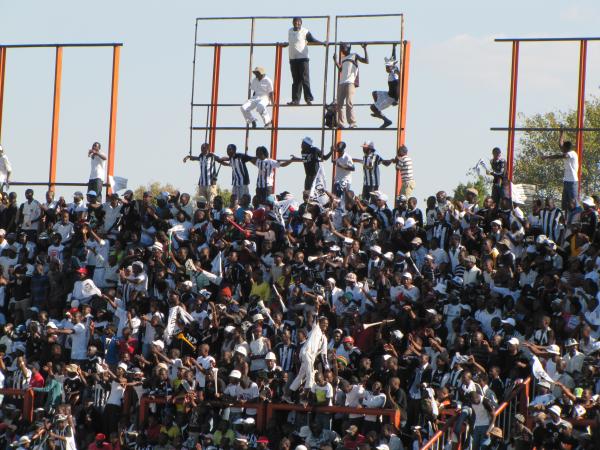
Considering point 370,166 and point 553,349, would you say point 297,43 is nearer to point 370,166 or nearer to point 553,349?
point 370,166

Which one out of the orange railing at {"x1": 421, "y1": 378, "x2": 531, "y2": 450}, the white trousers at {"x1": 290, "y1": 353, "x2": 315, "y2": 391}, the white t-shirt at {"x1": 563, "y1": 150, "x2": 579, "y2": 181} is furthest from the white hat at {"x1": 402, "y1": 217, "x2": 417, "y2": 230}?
the orange railing at {"x1": 421, "y1": 378, "x2": 531, "y2": 450}

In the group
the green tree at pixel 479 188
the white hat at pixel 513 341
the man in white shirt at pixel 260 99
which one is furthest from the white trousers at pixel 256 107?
the green tree at pixel 479 188

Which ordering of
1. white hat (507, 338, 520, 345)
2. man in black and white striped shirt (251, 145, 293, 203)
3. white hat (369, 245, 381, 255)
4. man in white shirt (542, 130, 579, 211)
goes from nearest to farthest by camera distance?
1. white hat (507, 338, 520, 345)
2. white hat (369, 245, 381, 255)
3. man in white shirt (542, 130, 579, 211)
4. man in black and white striped shirt (251, 145, 293, 203)

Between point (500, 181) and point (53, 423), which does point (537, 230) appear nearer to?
point (500, 181)

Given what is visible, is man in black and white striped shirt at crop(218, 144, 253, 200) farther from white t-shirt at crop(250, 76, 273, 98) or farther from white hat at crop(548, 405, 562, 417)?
white hat at crop(548, 405, 562, 417)

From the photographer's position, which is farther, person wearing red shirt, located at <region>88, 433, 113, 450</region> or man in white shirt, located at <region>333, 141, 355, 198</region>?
man in white shirt, located at <region>333, 141, 355, 198</region>

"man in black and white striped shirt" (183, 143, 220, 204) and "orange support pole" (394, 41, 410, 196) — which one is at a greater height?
"orange support pole" (394, 41, 410, 196)

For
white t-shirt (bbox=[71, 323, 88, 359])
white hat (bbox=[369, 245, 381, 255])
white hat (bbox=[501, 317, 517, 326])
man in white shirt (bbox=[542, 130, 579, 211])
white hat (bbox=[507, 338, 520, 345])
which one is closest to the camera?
white hat (bbox=[507, 338, 520, 345])

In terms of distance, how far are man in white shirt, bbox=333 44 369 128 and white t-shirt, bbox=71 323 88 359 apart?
672 cm

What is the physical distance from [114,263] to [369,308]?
5.55m

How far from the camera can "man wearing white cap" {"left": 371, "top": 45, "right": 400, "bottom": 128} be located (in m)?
28.8

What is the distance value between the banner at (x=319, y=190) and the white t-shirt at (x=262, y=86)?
2264mm

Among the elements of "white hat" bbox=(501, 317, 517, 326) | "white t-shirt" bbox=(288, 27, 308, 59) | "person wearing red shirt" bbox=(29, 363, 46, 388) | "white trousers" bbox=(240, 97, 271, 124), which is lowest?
"person wearing red shirt" bbox=(29, 363, 46, 388)

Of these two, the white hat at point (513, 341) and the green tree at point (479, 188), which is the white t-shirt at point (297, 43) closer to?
the white hat at point (513, 341)
